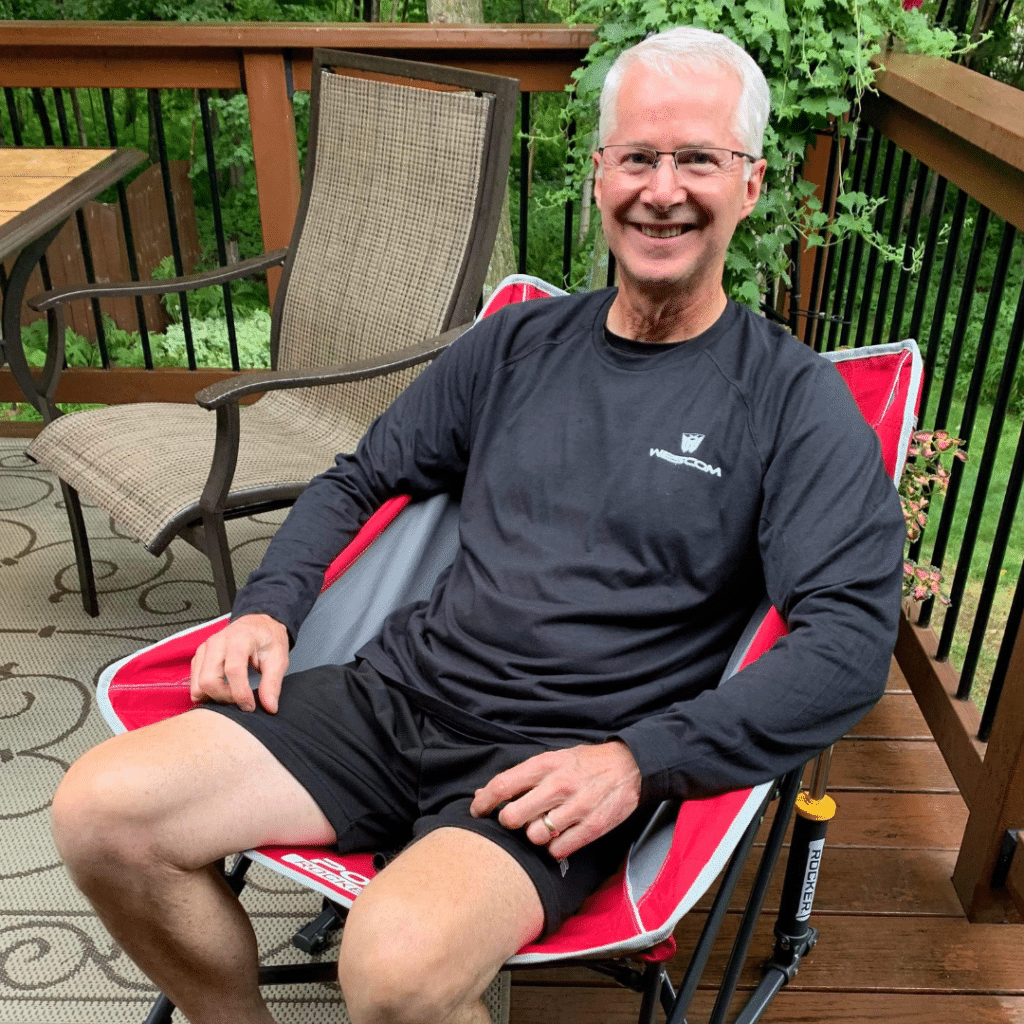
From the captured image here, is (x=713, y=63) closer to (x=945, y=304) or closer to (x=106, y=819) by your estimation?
(x=945, y=304)

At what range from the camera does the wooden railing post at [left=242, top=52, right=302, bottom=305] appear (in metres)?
3.00

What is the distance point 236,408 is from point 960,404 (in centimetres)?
442

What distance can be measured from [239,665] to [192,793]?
0.19 meters

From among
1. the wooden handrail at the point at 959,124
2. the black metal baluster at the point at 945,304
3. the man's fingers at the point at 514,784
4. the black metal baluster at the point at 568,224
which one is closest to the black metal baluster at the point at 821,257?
the wooden handrail at the point at 959,124

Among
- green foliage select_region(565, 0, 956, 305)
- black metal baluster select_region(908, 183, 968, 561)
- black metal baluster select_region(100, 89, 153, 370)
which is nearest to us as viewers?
black metal baluster select_region(908, 183, 968, 561)

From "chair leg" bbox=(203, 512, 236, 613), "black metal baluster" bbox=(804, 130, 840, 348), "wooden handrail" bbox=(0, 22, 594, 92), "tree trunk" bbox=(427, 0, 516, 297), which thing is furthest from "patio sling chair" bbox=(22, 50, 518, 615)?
"tree trunk" bbox=(427, 0, 516, 297)

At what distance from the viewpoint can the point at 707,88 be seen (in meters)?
1.44

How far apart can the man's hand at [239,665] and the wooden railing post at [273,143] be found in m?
1.92

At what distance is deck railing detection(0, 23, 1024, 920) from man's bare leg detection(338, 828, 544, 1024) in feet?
3.19

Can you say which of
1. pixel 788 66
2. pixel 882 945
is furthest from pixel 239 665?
pixel 788 66

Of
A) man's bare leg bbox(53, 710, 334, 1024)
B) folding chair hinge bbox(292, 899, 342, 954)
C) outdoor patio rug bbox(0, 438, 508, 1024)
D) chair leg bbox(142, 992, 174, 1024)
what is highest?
man's bare leg bbox(53, 710, 334, 1024)

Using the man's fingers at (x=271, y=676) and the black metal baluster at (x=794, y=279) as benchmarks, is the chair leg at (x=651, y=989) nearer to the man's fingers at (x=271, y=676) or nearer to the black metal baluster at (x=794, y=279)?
the man's fingers at (x=271, y=676)

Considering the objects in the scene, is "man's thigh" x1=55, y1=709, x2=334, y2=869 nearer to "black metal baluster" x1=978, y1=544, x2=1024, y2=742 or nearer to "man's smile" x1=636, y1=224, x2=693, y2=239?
"man's smile" x1=636, y1=224, x2=693, y2=239

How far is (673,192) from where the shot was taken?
1.46m
